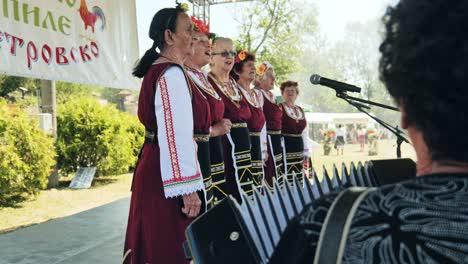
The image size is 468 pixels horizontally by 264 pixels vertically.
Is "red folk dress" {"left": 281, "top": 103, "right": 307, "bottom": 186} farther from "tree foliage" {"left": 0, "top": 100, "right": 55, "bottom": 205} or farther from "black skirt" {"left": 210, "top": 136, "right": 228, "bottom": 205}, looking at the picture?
"tree foliage" {"left": 0, "top": 100, "right": 55, "bottom": 205}

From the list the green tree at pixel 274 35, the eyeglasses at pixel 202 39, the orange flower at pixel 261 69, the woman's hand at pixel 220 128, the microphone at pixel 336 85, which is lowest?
the woman's hand at pixel 220 128

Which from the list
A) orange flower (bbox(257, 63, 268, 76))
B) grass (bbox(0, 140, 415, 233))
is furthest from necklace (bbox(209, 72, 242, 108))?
grass (bbox(0, 140, 415, 233))

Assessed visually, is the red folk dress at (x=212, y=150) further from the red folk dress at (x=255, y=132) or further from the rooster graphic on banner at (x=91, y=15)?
the rooster graphic on banner at (x=91, y=15)

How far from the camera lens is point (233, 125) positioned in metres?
3.81

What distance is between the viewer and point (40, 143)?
7.62 metres

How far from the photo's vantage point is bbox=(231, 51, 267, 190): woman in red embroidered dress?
4234 mm

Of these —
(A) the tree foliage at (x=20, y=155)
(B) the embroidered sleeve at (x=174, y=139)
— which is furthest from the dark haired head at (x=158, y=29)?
(A) the tree foliage at (x=20, y=155)

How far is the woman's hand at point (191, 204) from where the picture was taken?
2252 mm

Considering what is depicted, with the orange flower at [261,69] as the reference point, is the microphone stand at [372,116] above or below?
below

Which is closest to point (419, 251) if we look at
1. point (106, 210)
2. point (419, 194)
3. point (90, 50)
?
point (419, 194)

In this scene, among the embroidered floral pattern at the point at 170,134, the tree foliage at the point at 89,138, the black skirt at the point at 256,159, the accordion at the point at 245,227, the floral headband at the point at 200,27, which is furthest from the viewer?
the tree foliage at the point at 89,138

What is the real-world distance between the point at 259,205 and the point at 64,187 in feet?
28.0

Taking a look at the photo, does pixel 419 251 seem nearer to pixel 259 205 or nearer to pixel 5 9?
pixel 259 205

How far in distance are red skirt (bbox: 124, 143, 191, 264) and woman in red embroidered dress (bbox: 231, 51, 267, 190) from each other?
1.75m
